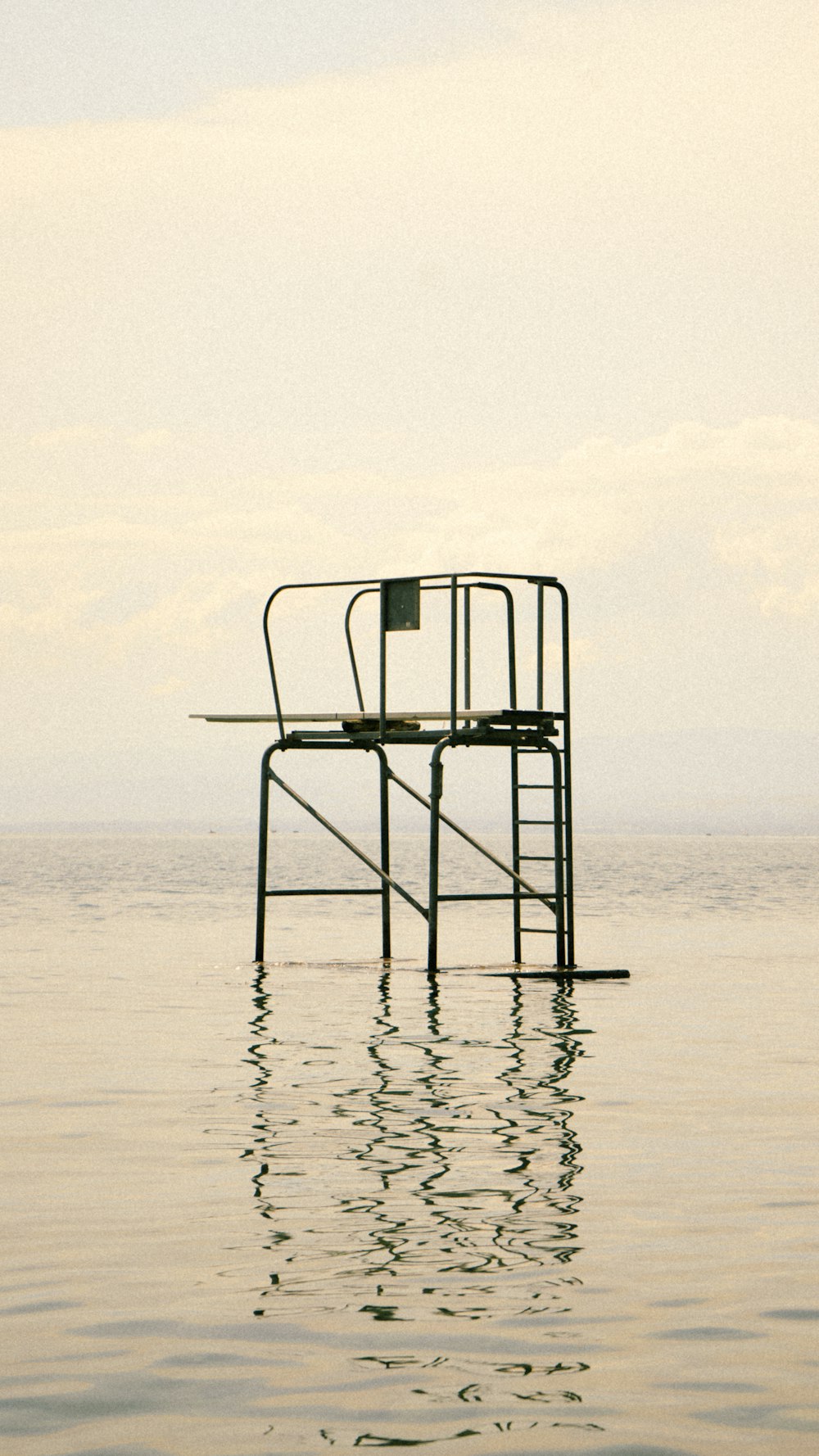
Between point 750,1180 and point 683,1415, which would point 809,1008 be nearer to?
point 750,1180

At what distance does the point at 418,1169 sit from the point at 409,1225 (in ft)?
4.21

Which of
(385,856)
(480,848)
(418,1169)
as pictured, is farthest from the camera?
(385,856)

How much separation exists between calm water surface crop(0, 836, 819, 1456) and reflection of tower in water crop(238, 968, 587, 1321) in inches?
1.0

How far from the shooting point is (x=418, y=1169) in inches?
350

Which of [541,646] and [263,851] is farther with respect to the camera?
[263,851]

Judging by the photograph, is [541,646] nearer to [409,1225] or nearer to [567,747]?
[567,747]

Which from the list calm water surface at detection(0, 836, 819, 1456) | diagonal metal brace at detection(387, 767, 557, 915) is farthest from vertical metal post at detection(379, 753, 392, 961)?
calm water surface at detection(0, 836, 819, 1456)

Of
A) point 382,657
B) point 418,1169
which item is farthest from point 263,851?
point 418,1169

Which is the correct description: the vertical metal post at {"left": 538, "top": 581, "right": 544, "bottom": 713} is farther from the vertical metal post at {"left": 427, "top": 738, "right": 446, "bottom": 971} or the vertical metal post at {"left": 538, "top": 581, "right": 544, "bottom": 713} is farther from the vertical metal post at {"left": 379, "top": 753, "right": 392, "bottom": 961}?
the vertical metal post at {"left": 379, "top": 753, "right": 392, "bottom": 961}

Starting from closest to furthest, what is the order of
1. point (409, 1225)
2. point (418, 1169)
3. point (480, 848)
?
point (409, 1225), point (418, 1169), point (480, 848)

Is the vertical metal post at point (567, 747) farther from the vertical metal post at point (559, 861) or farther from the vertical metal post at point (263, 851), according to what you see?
the vertical metal post at point (263, 851)

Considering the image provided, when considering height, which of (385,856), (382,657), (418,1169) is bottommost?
(418,1169)

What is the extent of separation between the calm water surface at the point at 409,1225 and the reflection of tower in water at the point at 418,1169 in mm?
25

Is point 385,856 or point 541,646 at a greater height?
point 541,646
